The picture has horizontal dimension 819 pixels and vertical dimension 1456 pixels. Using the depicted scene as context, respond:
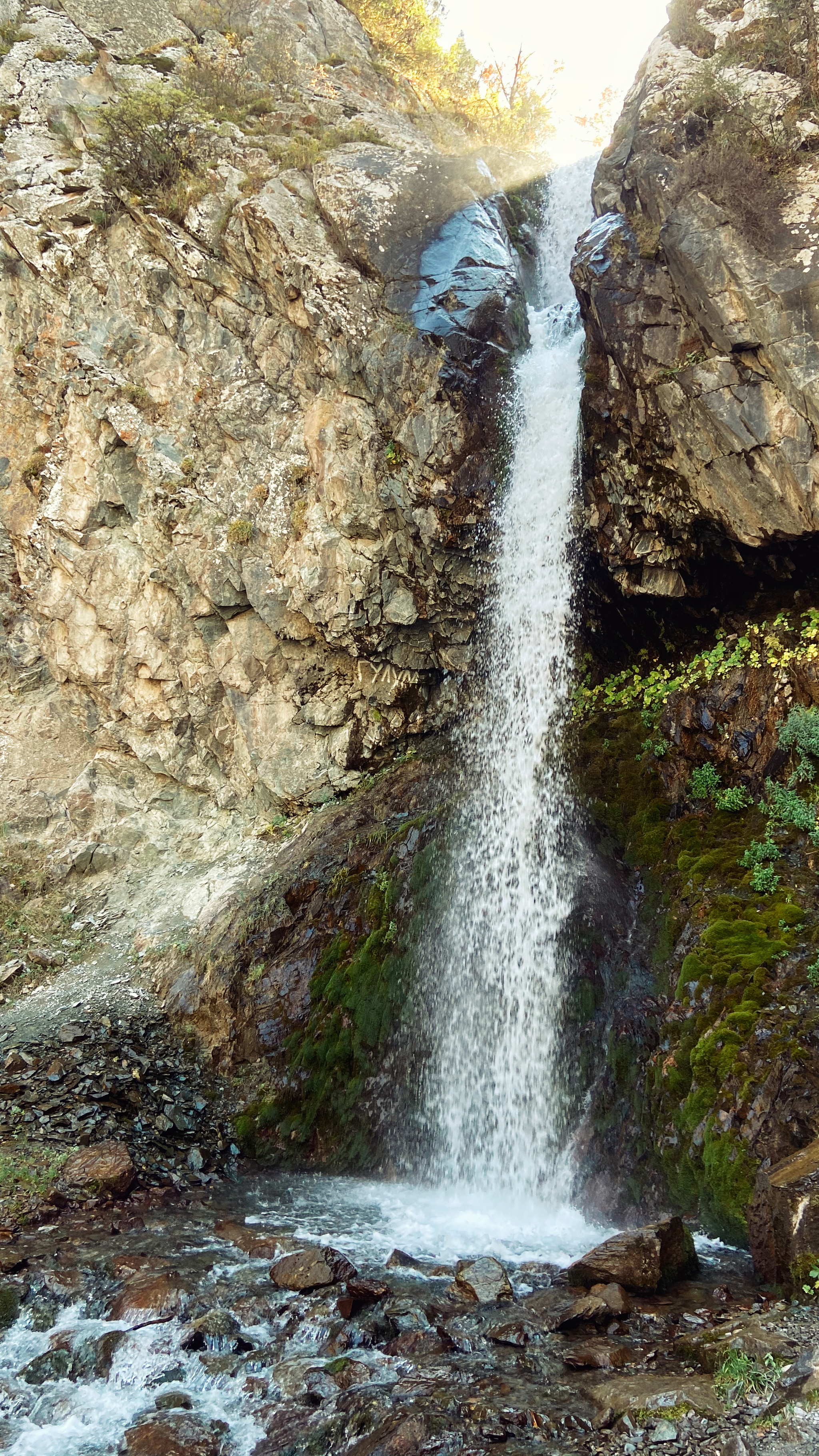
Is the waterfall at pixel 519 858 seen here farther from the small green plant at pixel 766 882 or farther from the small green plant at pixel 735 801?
the small green plant at pixel 766 882

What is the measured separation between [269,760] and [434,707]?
3325 millimetres

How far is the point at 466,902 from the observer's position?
467 inches

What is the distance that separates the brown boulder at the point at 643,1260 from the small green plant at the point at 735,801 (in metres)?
5.11

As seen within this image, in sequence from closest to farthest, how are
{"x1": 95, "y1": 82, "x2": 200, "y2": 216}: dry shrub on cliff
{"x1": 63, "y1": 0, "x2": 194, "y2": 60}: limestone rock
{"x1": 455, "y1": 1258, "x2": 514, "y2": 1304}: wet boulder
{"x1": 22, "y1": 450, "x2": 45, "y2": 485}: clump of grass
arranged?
{"x1": 455, "y1": 1258, "x2": 514, "y2": 1304}: wet boulder < {"x1": 95, "y1": 82, "x2": 200, "y2": 216}: dry shrub on cliff < {"x1": 22, "y1": 450, "x2": 45, "y2": 485}: clump of grass < {"x1": 63, "y1": 0, "x2": 194, "y2": 60}: limestone rock

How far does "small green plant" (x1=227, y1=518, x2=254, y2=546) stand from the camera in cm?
1545

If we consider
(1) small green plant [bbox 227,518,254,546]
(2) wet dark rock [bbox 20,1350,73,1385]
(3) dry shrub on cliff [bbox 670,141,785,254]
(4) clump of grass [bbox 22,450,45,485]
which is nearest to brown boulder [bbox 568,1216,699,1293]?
(2) wet dark rock [bbox 20,1350,73,1385]

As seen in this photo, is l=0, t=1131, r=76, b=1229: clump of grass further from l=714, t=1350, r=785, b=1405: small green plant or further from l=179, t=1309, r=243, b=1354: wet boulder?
l=714, t=1350, r=785, b=1405: small green plant

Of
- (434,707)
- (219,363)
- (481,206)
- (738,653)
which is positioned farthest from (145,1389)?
(481,206)

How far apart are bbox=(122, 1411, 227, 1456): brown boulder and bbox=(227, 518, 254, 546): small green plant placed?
1293cm

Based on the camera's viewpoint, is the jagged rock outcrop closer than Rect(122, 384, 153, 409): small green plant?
Yes

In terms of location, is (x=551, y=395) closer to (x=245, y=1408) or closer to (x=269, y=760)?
(x=269, y=760)

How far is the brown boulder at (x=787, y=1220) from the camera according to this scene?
5938 mm

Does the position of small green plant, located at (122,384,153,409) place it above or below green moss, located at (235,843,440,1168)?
above

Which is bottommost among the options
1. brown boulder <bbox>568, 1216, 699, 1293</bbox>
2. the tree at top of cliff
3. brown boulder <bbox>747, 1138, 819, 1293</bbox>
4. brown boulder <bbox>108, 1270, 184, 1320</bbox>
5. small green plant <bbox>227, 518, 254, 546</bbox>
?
brown boulder <bbox>108, 1270, 184, 1320</bbox>
